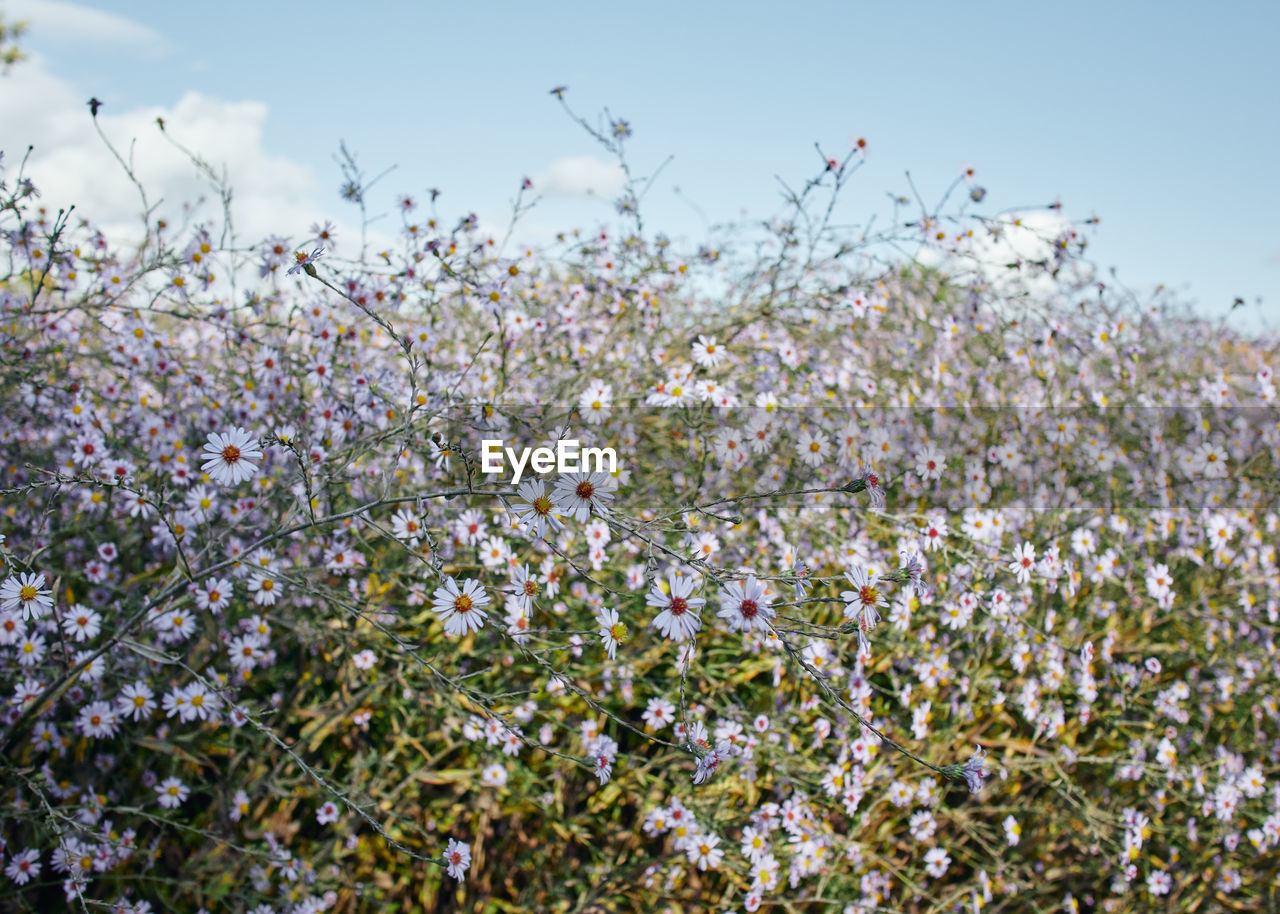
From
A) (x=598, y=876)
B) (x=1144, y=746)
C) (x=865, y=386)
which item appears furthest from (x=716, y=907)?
(x=865, y=386)

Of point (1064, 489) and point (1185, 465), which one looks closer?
point (1064, 489)

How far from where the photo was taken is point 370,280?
2.85 metres

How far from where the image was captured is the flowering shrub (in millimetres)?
2242

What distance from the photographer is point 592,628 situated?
2471 millimetres

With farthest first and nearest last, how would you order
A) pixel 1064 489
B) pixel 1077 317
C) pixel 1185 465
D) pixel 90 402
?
pixel 1077 317
pixel 1185 465
pixel 1064 489
pixel 90 402

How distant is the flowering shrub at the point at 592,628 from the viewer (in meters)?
2.24

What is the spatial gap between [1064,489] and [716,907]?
201 centimetres

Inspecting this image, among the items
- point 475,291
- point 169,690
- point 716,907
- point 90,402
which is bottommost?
point 716,907

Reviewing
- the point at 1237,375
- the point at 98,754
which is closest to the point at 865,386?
the point at 98,754

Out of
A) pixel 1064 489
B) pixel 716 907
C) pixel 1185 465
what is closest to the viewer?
pixel 716 907

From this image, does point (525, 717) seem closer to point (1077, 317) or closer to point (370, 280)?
point (370, 280)

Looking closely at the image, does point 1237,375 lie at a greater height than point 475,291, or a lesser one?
greater

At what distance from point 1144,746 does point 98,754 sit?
133 inches

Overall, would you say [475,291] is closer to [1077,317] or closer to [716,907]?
[716,907]
